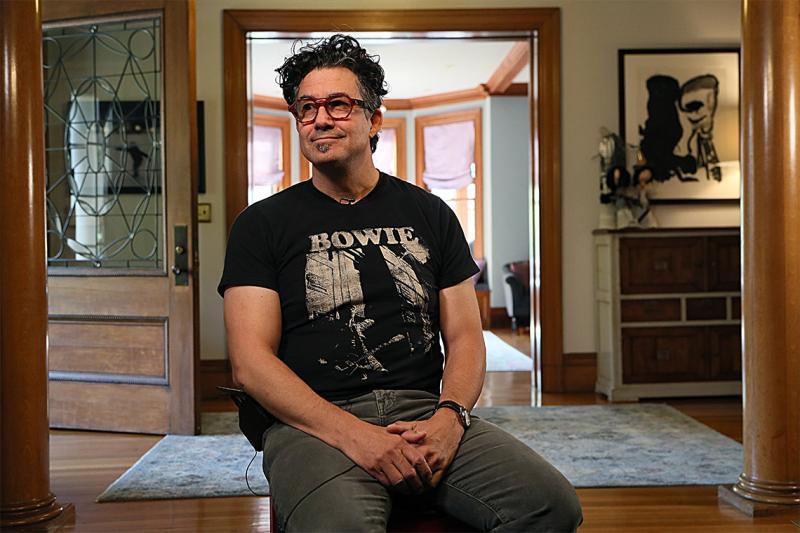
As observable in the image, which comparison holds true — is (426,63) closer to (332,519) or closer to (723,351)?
(723,351)

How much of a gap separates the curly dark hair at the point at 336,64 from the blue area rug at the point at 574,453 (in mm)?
1771

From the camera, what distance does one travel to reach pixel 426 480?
5.10 feet

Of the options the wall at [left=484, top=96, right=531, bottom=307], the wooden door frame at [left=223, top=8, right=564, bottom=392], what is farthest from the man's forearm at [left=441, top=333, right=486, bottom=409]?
the wall at [left=484, top=96, right=531, bottom=307]

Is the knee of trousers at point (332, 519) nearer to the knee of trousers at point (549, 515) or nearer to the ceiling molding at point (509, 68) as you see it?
the knee of trousers at point (549, 515)

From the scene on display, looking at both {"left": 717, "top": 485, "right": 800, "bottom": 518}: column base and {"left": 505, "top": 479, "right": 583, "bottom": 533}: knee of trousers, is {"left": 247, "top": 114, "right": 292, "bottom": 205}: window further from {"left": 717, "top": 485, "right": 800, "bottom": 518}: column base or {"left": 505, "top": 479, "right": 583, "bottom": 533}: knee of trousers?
{"left": 505, "top": 479, "right": 583, "bottom": 533}: knee of trousers

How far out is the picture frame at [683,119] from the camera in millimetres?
5242

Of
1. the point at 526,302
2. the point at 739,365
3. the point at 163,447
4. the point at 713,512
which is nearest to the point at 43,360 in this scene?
the point at 163,447

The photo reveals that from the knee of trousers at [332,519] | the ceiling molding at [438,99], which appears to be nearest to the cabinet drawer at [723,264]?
the knee of trousers at [332,519]

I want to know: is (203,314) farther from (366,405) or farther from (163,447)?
(366,405)

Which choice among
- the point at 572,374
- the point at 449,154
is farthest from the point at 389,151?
the point at 572,374

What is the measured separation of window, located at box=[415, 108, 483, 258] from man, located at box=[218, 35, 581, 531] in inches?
326

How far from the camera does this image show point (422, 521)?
1548mm

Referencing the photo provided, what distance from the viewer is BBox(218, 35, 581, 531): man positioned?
1.51 meters

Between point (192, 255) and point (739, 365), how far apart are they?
312 cm
